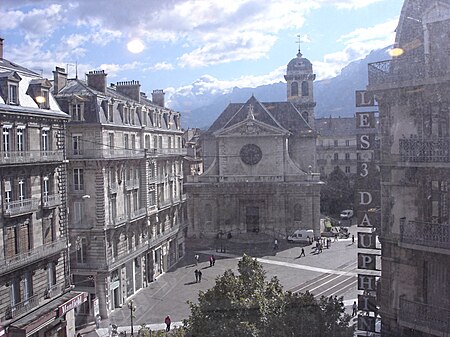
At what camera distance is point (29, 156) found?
12.9 meters

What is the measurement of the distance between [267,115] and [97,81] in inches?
562

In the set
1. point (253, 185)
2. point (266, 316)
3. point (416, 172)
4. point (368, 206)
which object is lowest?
point (266, 316)

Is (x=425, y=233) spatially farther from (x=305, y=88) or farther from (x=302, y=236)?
(x=305, y=88)

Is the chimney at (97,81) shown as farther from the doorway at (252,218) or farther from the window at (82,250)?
the doorway at (252,218)

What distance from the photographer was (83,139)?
17312 mm

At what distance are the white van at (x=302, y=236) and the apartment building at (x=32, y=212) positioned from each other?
50.3ft

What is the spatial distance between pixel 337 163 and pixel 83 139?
21.8 metres

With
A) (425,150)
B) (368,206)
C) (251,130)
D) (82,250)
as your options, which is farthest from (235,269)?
(425,150)

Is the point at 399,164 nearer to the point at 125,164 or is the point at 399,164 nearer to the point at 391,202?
the point at 391,202

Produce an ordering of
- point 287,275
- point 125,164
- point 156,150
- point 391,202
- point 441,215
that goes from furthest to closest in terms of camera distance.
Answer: point 156,150
point 287,275
point 125,164
point 391,202
point 441,215

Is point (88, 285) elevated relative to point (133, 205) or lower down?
lower down

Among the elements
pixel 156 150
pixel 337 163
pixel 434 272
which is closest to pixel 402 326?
pixel 434 272

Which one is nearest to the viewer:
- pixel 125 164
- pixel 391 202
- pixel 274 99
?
pixel 391 202

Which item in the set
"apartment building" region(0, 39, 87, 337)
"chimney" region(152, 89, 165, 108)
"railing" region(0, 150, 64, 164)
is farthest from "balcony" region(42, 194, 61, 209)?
"chimney" region(152, 89, 165, 108)
